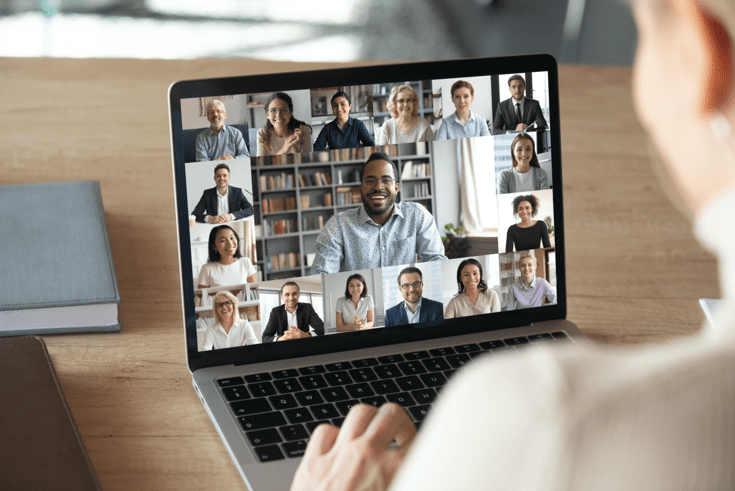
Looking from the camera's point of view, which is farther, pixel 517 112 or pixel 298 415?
pixel 517 112

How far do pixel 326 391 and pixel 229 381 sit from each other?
0.09 meters

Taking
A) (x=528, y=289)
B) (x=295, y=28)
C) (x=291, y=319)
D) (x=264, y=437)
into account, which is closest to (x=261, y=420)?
Result: (x=264, y=437)

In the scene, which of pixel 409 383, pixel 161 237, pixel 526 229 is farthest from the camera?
pixel 161 237

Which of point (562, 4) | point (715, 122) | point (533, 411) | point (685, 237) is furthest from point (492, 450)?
point (562, 4)

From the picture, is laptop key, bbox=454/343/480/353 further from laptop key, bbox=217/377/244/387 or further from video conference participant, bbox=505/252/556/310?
laptop key, bbox=217/377/244/387

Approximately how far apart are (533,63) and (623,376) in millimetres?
631

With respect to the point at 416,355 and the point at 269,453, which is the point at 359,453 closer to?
the point at 269,453

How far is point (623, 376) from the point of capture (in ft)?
0.67

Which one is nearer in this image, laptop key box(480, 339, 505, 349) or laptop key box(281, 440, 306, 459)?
laptop key box(281, 440, 306, 459)

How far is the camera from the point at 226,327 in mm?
713

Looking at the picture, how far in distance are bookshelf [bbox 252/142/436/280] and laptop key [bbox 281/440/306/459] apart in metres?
0.18

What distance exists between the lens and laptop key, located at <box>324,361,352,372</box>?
2.32 feet

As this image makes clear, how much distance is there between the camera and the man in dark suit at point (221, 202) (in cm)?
70

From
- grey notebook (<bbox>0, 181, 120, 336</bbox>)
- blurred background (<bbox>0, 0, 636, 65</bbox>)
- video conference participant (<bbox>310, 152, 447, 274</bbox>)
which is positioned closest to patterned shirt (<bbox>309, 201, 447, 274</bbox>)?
video conference participant (<bbox>310, 152, 447, 274</bbox>)
